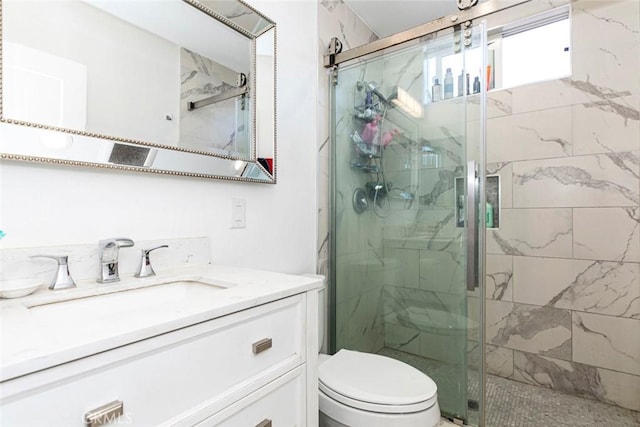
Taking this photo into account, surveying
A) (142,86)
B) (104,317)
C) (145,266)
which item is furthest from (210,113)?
(104,317)

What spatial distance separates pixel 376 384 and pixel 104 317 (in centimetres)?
99

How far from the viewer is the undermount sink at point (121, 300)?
77 centimetres

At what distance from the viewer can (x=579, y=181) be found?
1995 millimetres

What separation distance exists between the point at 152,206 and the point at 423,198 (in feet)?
4.35

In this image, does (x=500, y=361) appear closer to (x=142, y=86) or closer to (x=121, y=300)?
(x=121, y=300)

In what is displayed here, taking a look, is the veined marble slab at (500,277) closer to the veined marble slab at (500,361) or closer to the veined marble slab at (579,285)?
the veined marble slab at (579,285)

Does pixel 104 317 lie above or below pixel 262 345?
above

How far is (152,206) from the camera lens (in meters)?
1.12

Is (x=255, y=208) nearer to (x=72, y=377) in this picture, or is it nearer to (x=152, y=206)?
(x=152, y=206)

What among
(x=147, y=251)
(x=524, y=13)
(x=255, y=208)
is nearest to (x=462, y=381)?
(x=255, y=208)

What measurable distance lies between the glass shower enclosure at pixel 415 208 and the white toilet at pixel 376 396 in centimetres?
52

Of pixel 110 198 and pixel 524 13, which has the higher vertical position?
pixel 524 13

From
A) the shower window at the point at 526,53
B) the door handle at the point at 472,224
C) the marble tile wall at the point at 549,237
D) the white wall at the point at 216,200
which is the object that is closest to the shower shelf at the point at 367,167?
the marble tile wall at the point at 549,237

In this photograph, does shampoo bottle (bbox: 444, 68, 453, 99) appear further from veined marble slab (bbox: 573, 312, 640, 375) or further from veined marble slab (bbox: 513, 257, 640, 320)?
veined marble slab (bbox: 573, 312, 640, 375)
